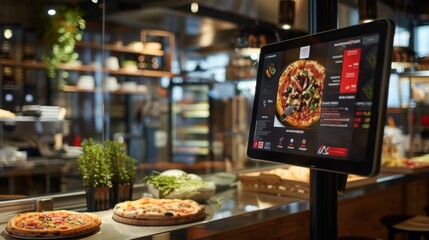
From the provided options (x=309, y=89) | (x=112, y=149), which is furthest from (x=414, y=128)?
(x=309, y=89)

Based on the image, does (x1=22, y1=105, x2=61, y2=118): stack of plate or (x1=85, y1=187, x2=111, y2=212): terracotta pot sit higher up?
(x1=22, y1=105, x2=61, y2=118): stack of plate

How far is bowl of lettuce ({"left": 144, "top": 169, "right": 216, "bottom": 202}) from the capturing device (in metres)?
2.59

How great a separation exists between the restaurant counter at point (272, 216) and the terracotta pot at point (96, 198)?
0.15ft

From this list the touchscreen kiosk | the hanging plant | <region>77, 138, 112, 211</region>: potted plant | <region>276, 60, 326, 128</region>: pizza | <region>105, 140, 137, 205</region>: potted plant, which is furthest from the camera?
the hanging plant

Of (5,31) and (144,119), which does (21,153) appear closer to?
(5,31)

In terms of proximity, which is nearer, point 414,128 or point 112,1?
point 112,1

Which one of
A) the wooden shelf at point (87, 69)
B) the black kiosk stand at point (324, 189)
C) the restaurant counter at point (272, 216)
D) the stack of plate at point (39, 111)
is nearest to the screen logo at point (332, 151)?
the black kiosk stand at point (324, 189)

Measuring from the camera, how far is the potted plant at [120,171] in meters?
2.50

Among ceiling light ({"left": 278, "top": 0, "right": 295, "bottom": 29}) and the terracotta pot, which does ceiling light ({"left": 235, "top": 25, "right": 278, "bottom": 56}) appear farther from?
the terracotta pot

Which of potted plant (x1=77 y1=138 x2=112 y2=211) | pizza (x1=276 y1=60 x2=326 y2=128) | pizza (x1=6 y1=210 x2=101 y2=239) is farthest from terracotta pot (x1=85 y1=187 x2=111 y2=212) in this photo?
pizza (x1=276 y1=60 x2=326 y2=128)

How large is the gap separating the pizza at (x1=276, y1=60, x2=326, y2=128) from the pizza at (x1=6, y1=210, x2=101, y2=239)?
0.87 metres

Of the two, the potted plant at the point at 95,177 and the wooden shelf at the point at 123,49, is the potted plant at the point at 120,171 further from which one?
the wooden shelf at the point at 123,49

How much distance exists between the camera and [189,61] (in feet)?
28.1

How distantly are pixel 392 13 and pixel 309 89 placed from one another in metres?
5.12
